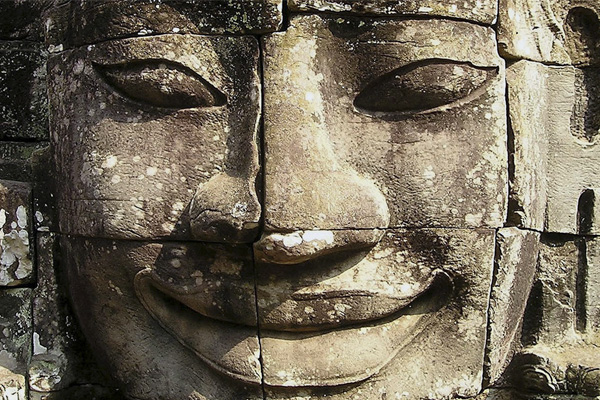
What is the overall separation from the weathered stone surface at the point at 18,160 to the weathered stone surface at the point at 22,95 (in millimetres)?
33

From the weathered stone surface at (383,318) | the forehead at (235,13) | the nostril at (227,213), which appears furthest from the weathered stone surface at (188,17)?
the weathered stone surface at (383,318)

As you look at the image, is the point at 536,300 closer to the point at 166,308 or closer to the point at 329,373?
the point at 329,373

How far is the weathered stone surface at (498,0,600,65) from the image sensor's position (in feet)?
Result: 8.20

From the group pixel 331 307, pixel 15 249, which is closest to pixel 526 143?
pixel 331 307

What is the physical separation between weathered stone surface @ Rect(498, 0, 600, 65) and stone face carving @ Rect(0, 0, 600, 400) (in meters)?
0.01

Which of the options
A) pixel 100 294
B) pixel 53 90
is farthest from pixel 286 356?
pixel 53 90

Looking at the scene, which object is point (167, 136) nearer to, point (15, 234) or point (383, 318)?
point (15, 234)

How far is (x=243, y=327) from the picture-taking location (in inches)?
94.8

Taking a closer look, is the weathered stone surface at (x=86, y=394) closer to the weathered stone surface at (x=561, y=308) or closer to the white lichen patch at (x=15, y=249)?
the white lichen patch at (x=15, y=249)

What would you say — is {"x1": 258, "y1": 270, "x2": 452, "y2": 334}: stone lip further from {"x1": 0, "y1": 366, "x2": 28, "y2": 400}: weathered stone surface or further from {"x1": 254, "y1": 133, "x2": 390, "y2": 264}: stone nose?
{"x1": 0, "y1": 366, "x2": 28, "y2": 400}: weathered stone surface

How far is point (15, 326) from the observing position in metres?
2.70

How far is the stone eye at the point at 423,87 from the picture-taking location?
7.59ft

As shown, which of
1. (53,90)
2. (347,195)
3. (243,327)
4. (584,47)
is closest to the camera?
(347,195)

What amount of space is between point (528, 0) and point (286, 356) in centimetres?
141
